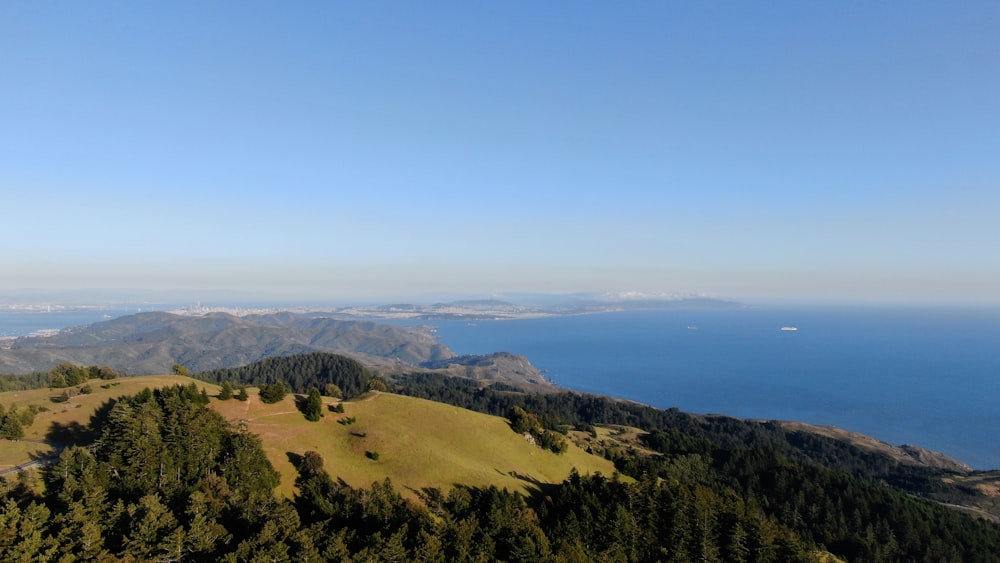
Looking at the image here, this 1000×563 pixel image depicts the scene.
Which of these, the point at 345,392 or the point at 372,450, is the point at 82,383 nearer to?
the point at 372,450

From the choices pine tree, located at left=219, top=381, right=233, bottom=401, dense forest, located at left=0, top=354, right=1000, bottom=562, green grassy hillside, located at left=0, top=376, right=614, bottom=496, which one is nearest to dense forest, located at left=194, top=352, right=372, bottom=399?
green grassy hillside, located at left=0, top=376, right=614, bottom=496

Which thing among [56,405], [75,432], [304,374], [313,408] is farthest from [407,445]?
[304,374]

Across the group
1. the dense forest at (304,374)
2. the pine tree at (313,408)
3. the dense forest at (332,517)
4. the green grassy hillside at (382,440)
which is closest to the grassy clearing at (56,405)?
the green grassy hillside at (382,440)

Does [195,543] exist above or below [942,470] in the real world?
above

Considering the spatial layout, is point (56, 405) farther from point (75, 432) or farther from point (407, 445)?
point (407, 445)

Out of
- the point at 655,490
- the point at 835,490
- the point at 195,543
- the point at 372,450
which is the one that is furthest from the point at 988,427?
the point at 195,543

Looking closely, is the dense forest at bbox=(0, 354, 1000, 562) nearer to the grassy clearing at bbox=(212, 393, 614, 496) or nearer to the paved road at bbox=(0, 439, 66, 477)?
the grassy clearing at bbox=(212, 393, 614, 496)

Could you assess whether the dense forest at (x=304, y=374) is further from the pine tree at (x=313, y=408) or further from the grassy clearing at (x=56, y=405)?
the pine tree at (x=313, y=408)

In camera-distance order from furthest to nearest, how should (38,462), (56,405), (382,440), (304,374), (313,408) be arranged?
(304,374)
(313,408)
(56,405)
(382,440)
(38,462)
